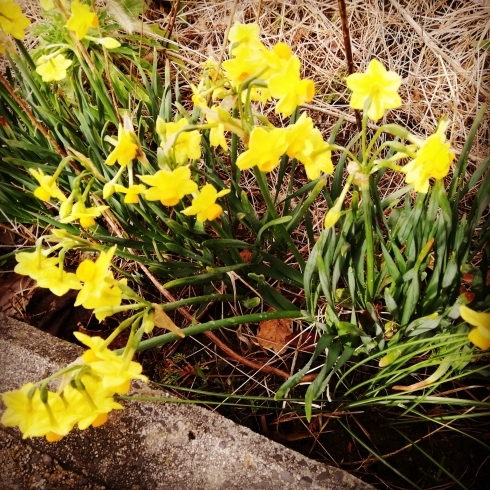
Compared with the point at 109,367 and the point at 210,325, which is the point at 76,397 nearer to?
the point at 109,367

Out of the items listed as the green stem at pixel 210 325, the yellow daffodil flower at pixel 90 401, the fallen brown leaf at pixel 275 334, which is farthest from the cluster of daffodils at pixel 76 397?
the fallen brown leaf at pixel 275 334

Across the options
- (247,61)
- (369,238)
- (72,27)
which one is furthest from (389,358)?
(72,27)

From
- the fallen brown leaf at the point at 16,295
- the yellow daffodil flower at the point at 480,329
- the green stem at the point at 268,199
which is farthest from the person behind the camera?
the fallen brown leaf at the point at 16,295

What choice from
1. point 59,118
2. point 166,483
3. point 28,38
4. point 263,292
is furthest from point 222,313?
point 28,38

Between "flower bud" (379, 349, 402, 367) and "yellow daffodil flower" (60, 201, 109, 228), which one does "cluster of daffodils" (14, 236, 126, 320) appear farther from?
"flower bud" (379, 349, 402, 367)

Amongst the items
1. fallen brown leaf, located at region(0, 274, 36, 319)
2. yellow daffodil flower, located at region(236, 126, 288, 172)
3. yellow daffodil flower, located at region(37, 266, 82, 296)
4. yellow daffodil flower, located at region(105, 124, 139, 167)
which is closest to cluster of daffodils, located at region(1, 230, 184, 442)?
yellow daffodil flower, located at region(37, 266, 82, 296)

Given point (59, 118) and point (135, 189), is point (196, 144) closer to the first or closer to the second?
point (135, 189)

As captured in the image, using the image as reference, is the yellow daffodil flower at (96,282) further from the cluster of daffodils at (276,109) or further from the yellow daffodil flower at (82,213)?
the cluster of daffodils at (276,109)

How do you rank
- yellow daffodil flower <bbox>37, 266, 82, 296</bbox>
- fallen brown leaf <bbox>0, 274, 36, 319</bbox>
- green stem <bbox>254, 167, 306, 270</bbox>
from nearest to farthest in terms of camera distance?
1. yellow daffodil flower <bbox>37, 266, 82, 296</bbox>
2. green stem <bbox>254, 167, 306, 270</bbox>
3. fallen brown leaf <bbox>0, 274, 36, 319</bbox>
